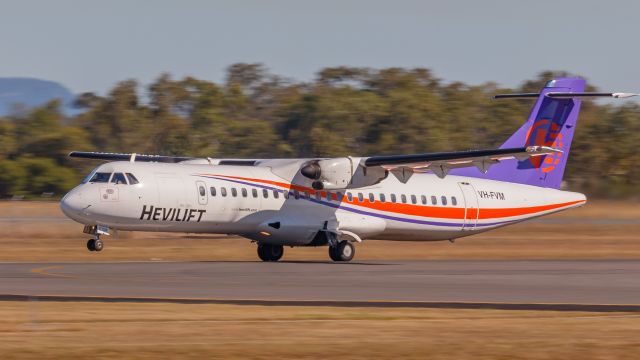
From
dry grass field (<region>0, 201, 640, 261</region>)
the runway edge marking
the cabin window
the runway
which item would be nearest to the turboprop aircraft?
the cabin window

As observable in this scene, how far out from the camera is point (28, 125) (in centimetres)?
7544

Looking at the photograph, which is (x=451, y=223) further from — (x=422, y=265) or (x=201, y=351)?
(x=201, y=351)

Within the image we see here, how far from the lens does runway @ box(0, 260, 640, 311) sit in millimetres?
17578

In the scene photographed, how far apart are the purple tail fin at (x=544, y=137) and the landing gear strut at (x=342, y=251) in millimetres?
5692

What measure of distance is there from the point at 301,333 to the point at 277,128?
6480 centimetres

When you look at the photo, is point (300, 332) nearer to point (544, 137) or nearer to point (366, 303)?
point (366, 303)

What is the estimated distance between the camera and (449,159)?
28.5 meters

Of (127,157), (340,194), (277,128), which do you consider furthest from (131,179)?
(277,128)

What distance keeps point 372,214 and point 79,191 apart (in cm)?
874

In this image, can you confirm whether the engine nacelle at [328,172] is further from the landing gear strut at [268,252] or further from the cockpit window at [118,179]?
the cockpit window at [118,179]

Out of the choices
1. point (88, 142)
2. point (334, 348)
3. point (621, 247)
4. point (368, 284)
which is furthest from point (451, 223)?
point (88, 142)

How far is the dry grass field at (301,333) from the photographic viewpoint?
40.3ft

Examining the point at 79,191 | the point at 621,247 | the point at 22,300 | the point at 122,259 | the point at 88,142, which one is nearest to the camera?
the point at 22,300

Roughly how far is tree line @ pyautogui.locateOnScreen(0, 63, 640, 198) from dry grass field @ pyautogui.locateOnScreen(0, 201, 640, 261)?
642 inches
